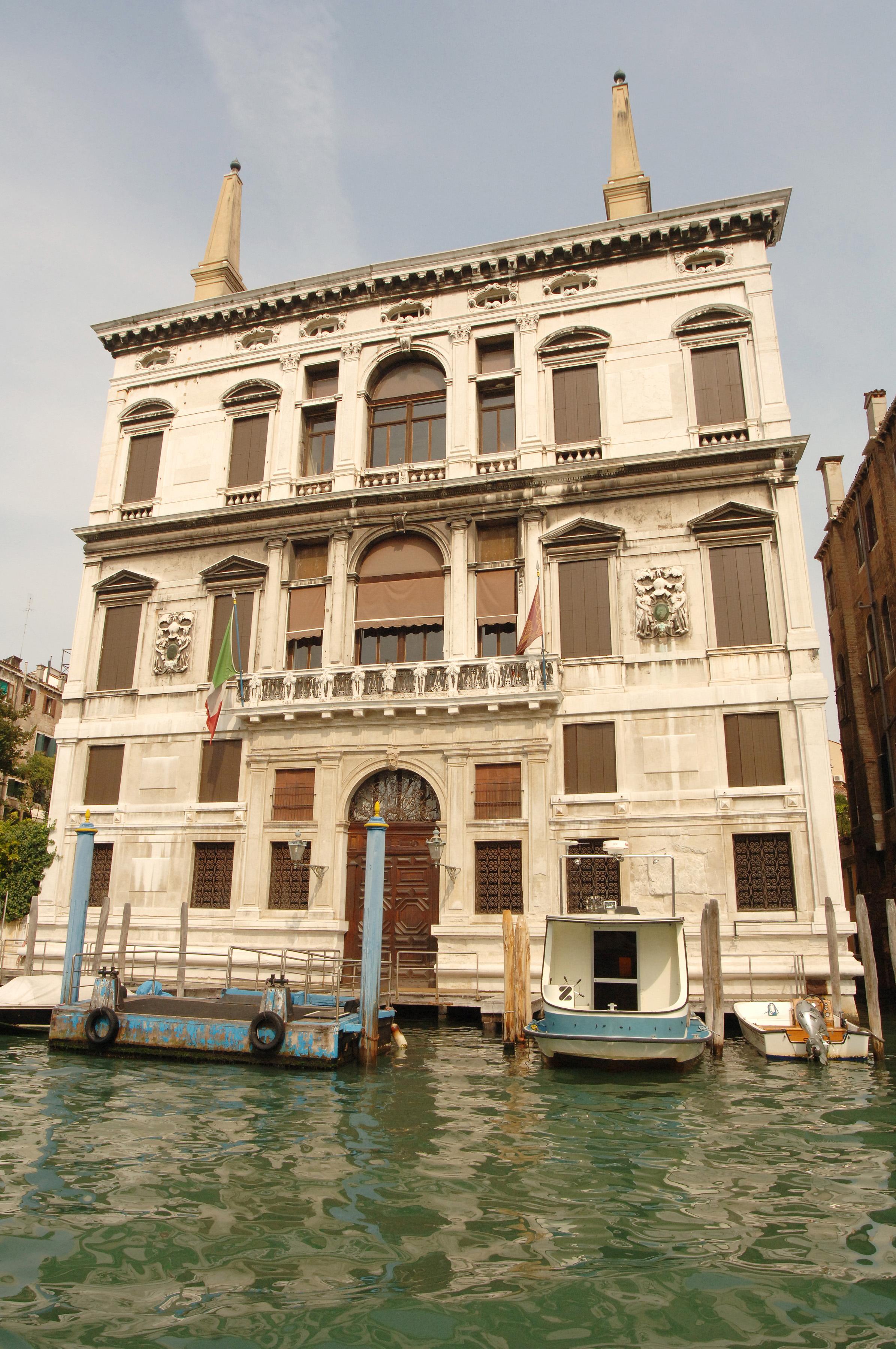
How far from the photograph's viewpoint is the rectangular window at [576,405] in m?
20.4

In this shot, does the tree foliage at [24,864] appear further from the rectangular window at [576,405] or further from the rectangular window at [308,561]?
the rectangular window at [576,405]

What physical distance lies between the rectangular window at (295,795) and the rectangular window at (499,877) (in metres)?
3.96

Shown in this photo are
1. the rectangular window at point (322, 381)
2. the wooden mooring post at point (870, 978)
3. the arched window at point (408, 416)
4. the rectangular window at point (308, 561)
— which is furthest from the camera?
the rectangular window at point (322, 381)

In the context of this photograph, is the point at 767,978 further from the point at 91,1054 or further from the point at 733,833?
the point at 91,1054

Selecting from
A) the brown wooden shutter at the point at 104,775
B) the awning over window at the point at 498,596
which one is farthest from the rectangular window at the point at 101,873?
the awning over window at the point at 498,596

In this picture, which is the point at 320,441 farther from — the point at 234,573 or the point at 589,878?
the point at 589,878

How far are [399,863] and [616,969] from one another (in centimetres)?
625

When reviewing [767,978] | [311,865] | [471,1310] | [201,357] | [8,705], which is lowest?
[471,1310]

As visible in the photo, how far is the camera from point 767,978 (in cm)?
1609

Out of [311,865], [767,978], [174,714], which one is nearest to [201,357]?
[174,714]

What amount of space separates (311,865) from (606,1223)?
43.3 ft

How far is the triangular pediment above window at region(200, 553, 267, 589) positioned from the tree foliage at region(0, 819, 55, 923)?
23.2 ft

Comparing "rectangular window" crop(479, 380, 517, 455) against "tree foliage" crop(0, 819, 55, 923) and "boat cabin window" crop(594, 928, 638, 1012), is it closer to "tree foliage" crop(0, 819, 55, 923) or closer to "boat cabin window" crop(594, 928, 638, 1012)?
"boat cabin window" crop(594, 928, 638, 1012)

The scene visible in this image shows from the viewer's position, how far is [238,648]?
21.2 m
